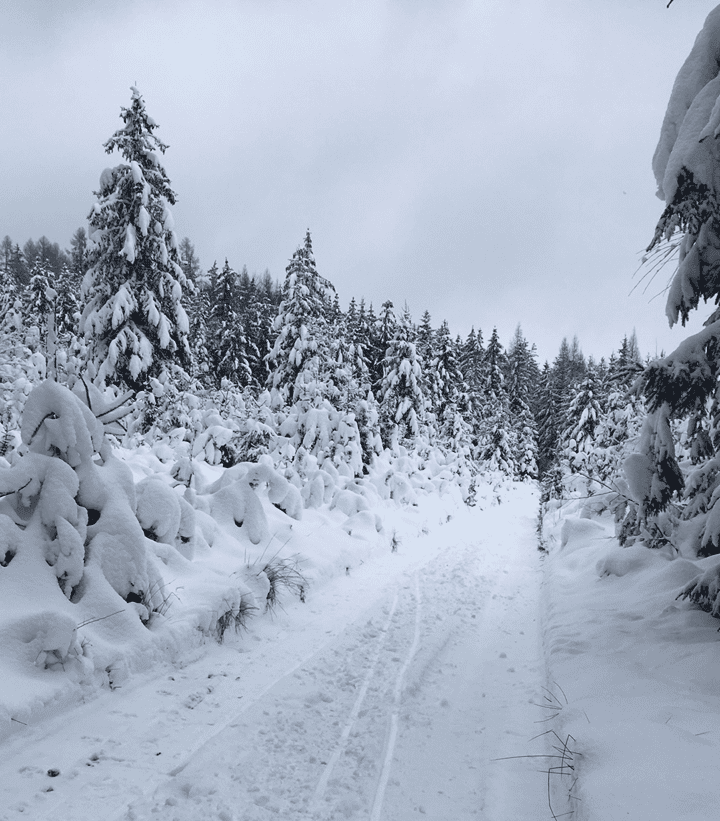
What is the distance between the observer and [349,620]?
20.4ft

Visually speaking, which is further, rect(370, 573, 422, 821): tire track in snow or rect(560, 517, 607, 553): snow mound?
rect(560, 517, 607, 553): snow mound

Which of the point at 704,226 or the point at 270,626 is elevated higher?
the point at 704,226

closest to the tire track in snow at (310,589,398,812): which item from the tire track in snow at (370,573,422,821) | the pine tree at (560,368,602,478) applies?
the tire track in snow at (370,573,422,821)

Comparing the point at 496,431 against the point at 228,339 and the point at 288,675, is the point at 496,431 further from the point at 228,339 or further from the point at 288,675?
the point at 288,675

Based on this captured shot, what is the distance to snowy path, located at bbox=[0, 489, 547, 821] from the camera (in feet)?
9.55

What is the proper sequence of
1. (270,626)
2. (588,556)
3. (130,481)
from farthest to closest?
(588,556) < (270,626) < (130,481)

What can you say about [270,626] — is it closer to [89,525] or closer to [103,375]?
[89,525]

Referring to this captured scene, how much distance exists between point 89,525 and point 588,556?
8.37 meters

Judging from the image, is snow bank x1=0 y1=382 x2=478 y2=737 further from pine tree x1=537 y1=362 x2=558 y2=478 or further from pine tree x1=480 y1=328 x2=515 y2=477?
pine tree x1=537 y1=362 x2=558 y2=478

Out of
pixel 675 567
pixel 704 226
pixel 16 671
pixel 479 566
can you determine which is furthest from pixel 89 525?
pixel 479 566

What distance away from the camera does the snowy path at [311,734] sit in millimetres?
2912

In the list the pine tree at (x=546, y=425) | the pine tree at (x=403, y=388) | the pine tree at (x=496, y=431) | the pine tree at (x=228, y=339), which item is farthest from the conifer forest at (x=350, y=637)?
the pine tree at (x=546, y=425)

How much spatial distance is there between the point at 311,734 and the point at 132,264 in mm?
15907

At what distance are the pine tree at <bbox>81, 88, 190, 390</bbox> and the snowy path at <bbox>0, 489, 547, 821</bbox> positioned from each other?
12.2 meters
